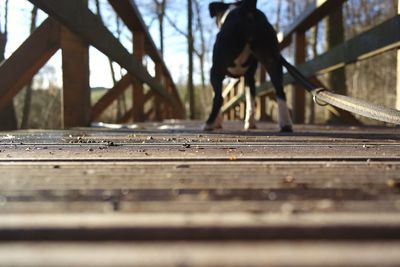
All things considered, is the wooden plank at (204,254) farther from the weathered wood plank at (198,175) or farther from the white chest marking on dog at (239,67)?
the white chest marking on dog at (239,67)

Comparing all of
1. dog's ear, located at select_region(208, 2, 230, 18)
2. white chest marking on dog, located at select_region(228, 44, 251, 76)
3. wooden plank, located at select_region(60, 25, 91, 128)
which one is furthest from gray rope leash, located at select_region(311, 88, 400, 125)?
wooden plank, located at select_region(60, 25, 91, 128)

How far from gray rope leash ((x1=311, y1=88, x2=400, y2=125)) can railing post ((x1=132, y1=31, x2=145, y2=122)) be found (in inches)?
149

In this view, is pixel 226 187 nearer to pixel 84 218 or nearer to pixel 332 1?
pixel 84 218

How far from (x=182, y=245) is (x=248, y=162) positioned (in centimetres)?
84

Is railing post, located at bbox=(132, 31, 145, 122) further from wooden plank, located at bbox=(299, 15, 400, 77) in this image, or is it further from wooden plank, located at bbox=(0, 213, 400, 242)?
wooden plank, located at bbox=(0, 213, 400, 242)

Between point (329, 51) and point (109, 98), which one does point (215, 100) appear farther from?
point (109, 98)

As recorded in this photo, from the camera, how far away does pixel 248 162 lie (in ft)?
4.89

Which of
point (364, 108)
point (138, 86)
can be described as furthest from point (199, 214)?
point (138, 86)

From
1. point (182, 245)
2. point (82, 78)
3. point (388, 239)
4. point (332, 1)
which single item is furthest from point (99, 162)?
point (332, 1)

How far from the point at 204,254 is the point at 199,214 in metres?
0.16

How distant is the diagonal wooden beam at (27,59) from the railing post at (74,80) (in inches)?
5.3

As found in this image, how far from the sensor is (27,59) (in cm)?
372

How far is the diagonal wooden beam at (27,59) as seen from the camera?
11.7ft

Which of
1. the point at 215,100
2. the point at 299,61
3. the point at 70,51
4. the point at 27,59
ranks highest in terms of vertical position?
the point at 299,61
